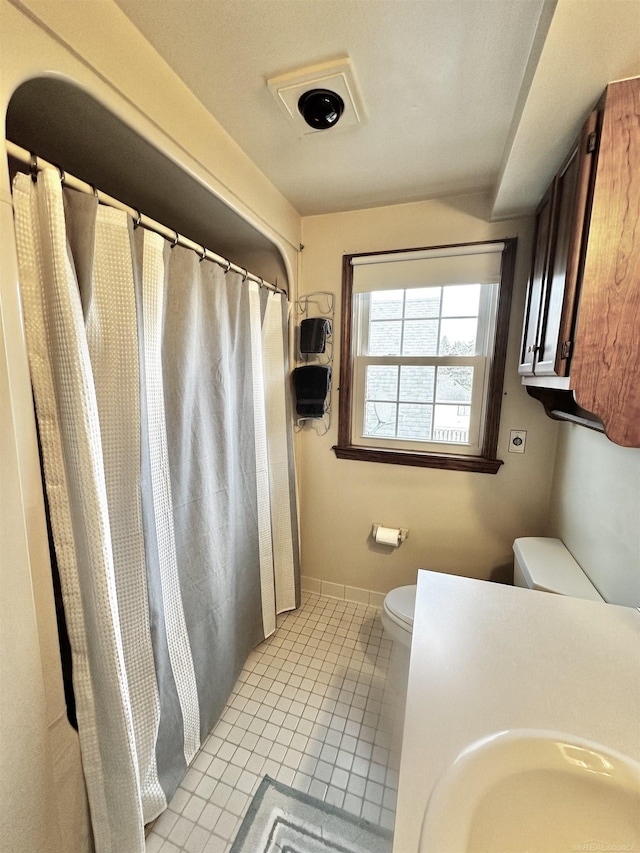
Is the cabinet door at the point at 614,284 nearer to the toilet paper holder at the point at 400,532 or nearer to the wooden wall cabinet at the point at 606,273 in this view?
the wooden wall cabinet at the point at 606,273

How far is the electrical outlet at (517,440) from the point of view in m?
1.71

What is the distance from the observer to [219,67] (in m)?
1.01

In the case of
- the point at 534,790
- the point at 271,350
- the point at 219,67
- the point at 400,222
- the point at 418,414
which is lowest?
the point at 534,790

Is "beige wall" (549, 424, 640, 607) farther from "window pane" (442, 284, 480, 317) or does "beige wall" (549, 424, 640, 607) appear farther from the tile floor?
the tile floor

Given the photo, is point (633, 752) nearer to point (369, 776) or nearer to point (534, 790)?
point (534, 790)

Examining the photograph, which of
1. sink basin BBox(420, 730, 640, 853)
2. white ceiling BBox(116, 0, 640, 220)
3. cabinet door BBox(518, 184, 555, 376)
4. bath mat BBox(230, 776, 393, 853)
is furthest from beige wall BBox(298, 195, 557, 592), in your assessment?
sink basin BBox(420, 730, 640, 853)

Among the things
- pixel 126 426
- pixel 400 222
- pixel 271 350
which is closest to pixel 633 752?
pixel 126 426

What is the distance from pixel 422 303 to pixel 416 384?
1.41 ft

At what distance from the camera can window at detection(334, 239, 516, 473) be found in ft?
5.60

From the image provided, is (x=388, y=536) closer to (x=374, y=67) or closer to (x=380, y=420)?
(x=380, y=420)

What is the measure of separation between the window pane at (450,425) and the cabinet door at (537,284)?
0.40m

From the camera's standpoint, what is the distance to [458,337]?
1.78 meters

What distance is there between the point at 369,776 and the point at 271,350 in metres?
1.79

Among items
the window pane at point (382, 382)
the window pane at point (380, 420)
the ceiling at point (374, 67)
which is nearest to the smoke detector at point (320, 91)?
the ceiling at point (374, 67)
